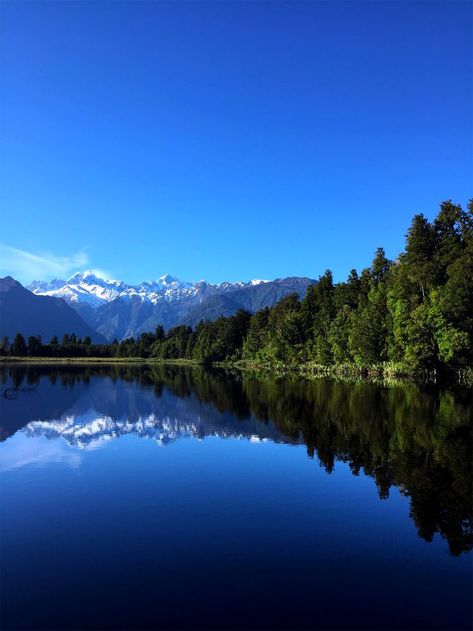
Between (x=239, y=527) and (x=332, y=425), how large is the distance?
24.0m

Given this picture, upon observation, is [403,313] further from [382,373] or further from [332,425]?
[332,425]

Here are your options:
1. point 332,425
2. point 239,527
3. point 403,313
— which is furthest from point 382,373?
point 239,527

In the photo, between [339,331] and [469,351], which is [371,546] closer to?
[469,351]

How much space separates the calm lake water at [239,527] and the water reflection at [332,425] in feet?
0.62

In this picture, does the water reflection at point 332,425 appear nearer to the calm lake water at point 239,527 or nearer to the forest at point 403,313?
the calm lake water at point 239,527

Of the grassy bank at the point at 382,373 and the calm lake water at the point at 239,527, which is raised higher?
the grassy bank at the point at 382,373

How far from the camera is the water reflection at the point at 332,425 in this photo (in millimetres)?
22922

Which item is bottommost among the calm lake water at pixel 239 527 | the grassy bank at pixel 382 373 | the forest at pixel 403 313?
the calm lake water at pixel 239 527

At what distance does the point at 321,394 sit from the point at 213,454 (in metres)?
36.7

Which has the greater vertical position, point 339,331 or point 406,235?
point 406,235

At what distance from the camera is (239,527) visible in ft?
59.9

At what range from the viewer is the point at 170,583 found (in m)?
13.8

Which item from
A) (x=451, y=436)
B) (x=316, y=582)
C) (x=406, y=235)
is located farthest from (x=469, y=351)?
(x=316, y=582)

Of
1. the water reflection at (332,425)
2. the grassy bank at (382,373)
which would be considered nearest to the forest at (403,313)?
the grassy bank at (382,373)
